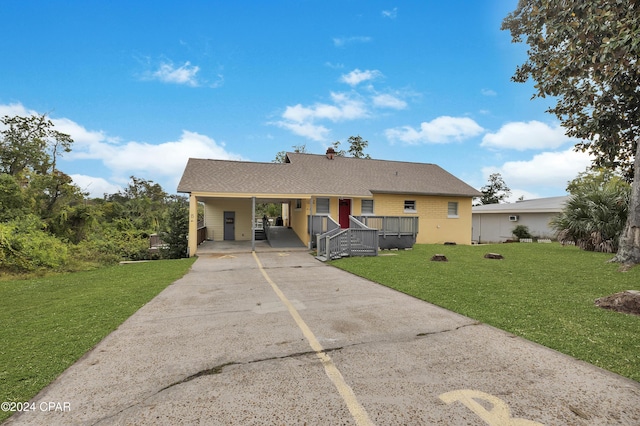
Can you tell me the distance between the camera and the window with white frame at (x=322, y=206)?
17.9 m

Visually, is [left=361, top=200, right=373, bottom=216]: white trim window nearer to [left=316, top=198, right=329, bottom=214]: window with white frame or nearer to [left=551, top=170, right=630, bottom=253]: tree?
[left=316, top=198, right=329, bottom=214]: window with white frame

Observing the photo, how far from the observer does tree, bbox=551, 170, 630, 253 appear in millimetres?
12602

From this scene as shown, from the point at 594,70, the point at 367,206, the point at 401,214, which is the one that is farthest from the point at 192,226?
the point at 594,70

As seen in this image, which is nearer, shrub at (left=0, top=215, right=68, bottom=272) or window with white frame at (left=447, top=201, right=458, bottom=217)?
shrub at (left=0, top=215, right=68, bottom=272)

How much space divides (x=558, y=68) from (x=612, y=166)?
778cm

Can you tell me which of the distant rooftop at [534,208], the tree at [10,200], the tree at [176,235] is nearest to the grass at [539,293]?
the tree at [176,235]

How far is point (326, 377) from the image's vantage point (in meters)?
3.00

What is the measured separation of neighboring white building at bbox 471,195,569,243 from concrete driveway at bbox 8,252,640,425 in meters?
21.9

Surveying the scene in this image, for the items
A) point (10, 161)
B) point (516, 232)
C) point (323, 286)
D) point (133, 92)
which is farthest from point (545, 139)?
point (10, 161)

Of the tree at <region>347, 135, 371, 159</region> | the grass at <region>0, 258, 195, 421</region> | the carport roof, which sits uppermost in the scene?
the tree at <region>347, 135, 371, 159</region>

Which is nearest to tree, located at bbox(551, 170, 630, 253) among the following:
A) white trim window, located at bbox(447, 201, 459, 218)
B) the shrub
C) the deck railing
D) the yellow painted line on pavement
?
white trim window, located at bbox(447, 201, 459, 218)

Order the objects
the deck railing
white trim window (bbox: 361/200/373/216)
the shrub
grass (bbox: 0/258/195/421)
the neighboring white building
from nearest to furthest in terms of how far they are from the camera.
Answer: grass (bbox: 0/258/195/421) → the shrub → the deck railing → white trim window (bbox: 361/200/373/216) → the neighboring white building

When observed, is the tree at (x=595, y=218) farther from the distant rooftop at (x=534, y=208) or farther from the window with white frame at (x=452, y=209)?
the window with white frame at (x=452, y=209)

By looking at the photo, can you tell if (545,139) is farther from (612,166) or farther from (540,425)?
(540,425)
